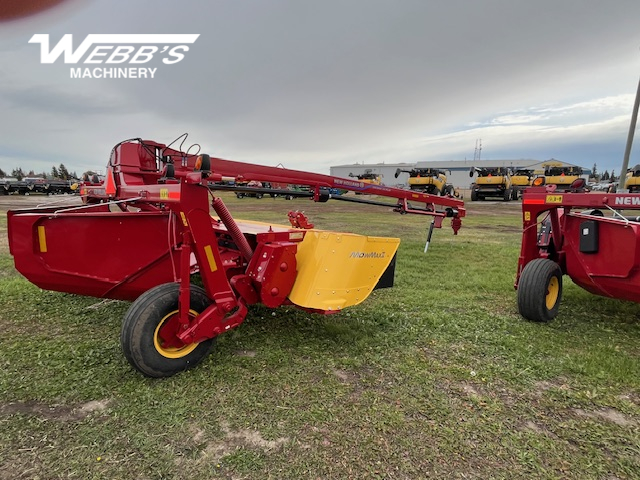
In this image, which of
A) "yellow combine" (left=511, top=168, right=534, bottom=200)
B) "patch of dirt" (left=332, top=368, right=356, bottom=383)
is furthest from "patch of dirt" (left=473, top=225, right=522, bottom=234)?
"yellow combine" (left=511, top=168, right=534, bottom=200)

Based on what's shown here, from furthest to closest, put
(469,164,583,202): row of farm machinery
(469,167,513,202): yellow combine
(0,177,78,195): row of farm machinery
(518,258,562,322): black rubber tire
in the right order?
(0,177,78,195): row of farm machinery
(469,167,513,202): yellow combine
(469,164,583,202): row of farm machinery
(518,258,562,322): black rubber tire

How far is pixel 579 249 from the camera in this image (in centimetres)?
413

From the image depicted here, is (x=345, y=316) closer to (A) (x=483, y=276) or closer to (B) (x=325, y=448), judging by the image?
(B) (x=325, y=448)

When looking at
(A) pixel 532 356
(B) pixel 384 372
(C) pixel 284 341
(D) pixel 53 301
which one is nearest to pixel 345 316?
(C) pixel 284 341

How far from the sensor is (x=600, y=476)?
2.05 m

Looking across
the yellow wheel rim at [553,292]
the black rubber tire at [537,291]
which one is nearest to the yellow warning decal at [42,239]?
the black rubber tire at [537,291]

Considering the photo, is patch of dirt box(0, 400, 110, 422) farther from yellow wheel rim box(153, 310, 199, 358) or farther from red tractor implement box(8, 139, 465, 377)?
yellow wheel rim box(153, 310, 199, 358)

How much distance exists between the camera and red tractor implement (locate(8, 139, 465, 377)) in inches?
110

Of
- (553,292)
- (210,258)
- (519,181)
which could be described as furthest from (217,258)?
(519,181)

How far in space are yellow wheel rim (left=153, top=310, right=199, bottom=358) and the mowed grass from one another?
161 millimetres

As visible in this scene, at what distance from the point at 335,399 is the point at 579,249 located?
10.1 feet

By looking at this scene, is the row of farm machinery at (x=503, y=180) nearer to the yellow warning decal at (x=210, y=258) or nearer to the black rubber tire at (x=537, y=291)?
the black rubber tire at (x=537, y=291)

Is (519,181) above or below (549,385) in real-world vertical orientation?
above

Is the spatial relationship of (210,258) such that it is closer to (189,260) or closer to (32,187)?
(189,260)
